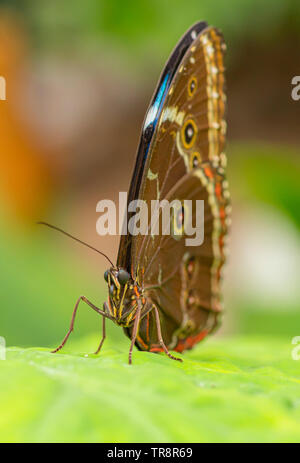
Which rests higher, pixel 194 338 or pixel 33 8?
pixel 33 8

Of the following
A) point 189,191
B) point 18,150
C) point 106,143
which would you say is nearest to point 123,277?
point 189,191

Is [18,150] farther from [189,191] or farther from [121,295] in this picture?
[121,295]

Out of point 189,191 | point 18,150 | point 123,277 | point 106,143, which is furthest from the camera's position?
point 106,143

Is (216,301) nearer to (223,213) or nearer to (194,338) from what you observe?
(194,338)

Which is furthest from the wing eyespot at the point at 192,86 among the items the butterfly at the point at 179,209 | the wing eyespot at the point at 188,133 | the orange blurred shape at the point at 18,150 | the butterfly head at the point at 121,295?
the orange blurred shape at the point at 18,150

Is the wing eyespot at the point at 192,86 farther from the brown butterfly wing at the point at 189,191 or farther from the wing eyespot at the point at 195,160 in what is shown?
the wing eyespot at the point at 195,160
